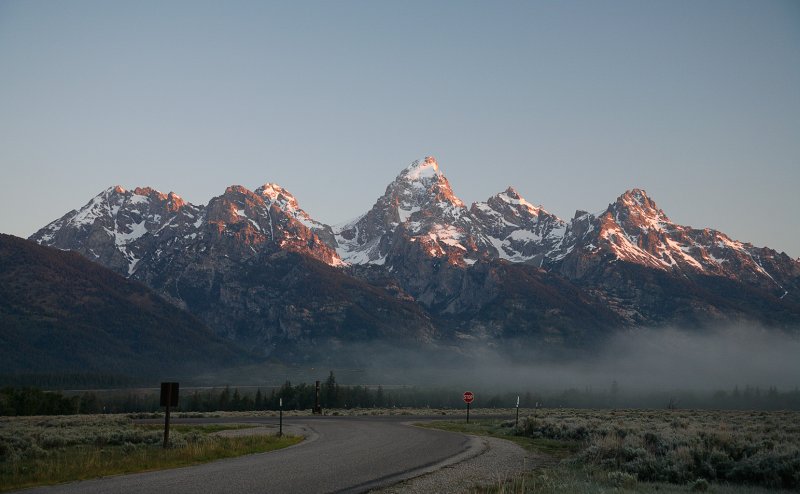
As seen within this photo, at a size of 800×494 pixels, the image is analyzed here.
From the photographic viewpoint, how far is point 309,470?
79.5 ft

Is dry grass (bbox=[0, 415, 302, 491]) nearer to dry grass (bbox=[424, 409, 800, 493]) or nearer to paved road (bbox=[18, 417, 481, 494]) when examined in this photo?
paved road (bbox=[18, 417, 481, 494])

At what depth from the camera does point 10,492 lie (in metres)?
20.4

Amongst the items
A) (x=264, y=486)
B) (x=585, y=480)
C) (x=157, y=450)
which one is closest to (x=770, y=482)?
(x=585, y=480)

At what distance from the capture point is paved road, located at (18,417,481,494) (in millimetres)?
20797

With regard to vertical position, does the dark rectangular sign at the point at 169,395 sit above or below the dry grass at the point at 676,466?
above

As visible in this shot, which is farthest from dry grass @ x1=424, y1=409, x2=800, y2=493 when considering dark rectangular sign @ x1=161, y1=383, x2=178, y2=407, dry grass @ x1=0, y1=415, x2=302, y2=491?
dark rectangular sign @ x1=161, y1=383, x2=178, y2=407

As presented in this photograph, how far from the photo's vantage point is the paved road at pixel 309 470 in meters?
20.8

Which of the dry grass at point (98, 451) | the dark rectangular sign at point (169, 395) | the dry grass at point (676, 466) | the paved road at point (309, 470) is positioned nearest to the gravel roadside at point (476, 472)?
the paved road at point (309, 470)

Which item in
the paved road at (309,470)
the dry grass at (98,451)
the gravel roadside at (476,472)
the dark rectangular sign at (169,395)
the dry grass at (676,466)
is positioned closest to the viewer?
the paved road at (309,470)

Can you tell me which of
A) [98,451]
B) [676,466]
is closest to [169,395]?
[98,451]

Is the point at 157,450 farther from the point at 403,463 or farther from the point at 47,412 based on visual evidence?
the point at 47,412

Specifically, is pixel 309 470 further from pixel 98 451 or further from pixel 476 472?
pixel 98 451

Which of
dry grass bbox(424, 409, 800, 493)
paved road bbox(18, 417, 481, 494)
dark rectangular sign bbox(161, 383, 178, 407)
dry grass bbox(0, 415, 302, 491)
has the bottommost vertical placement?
dry grass bbox(0, 415, 302, 491)

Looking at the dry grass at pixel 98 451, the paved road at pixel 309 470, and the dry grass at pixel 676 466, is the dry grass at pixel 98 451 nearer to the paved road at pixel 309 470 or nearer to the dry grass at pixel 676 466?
the paved road at pixel 309 470
